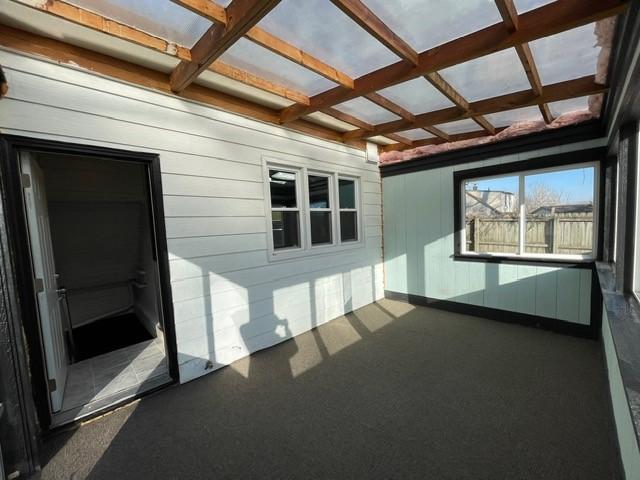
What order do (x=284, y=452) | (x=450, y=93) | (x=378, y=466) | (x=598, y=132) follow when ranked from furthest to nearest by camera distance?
(x=598, y=132), (x=450, y=93), (x=284, y=452), (x=378, y=466)

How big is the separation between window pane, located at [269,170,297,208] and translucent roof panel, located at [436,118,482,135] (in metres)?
2.01

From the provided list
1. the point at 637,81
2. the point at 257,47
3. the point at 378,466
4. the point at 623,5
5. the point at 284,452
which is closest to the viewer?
the point at 623,5

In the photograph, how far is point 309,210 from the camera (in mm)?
3588

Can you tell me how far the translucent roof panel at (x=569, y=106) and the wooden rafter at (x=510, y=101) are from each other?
504 mm

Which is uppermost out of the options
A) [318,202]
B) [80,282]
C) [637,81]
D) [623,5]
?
[623,5]

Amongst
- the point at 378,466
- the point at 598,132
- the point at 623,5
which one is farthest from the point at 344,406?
the point at 598,132

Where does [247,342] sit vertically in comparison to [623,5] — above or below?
below

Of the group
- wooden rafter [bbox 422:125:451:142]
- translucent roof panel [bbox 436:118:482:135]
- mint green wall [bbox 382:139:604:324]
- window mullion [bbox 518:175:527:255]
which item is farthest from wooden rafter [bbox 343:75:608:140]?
window mullion [bbox 518:175:527:255]

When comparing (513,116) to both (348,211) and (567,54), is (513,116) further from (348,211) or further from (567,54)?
(348,211)

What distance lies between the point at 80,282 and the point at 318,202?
363 centimetres

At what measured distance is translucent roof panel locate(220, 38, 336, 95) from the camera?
1962mm

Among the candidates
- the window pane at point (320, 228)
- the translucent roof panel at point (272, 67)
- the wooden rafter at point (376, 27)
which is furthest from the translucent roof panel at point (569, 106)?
the window pane at point (320, 228)

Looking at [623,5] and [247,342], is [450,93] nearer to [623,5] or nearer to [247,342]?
[623,5]

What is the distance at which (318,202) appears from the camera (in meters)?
3.89
